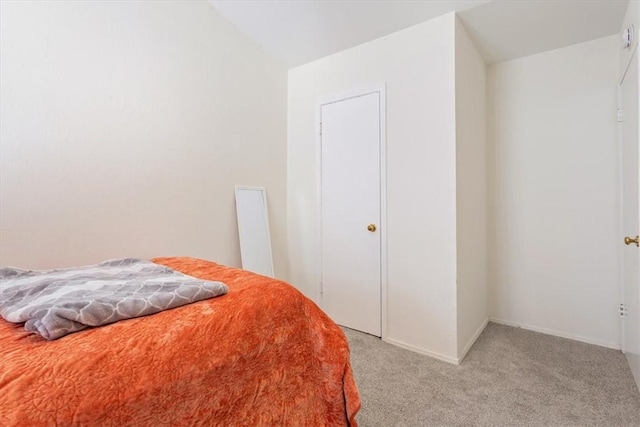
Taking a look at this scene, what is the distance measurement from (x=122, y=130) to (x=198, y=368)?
1.55 m

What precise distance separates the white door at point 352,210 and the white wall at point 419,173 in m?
0.13

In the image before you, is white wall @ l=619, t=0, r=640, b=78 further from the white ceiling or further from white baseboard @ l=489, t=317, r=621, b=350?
white baseboard @ l=489, t=317, r=621, b=350

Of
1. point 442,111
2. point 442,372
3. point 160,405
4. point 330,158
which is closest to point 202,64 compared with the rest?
point 330,158

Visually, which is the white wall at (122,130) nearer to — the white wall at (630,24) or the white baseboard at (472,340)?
the white baseboard at (472,340)

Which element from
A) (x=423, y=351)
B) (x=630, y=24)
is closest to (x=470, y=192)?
(x=423, y=351)

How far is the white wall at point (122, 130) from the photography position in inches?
55.7

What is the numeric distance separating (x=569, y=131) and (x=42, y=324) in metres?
3.46

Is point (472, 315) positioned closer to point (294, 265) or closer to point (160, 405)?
point (294, 265)

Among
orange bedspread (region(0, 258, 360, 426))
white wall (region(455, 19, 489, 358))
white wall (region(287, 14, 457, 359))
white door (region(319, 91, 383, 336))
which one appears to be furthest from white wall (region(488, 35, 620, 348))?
orange bedspread (region(0, 258, 360, 426))

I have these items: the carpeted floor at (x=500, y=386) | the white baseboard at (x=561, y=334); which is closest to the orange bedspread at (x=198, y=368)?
the carpeted floor at (x=500, y=386)

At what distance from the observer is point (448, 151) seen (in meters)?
2.11

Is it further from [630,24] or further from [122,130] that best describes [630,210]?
[122,130]

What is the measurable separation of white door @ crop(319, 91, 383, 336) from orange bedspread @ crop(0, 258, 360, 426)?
1.32m

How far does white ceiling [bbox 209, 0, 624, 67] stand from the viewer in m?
2.04
